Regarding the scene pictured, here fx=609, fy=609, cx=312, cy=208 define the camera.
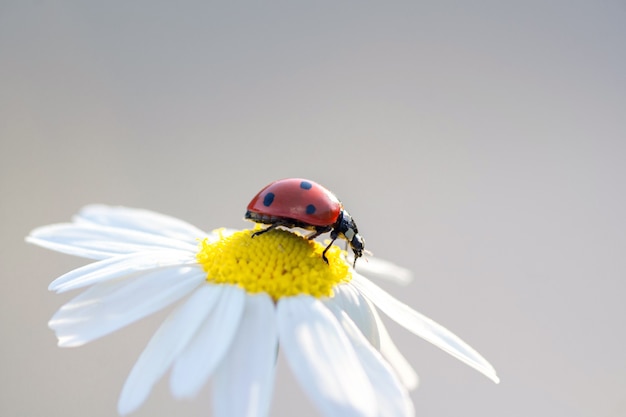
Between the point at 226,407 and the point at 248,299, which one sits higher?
the point at 248,299

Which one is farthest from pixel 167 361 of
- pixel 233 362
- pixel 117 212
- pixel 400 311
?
pixel 117 212

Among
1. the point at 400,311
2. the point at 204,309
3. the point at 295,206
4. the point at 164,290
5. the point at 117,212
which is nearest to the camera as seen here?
the point at 204,309

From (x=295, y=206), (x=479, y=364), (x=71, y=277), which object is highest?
(x=295, y=206)

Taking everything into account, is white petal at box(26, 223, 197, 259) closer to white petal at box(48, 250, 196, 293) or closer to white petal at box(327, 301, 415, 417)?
white petal at box(48, 250, 196, 293)

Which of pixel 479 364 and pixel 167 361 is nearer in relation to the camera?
pixel 167 361

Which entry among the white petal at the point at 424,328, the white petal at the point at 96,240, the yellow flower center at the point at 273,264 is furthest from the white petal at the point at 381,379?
the white petal at the point at 96,240

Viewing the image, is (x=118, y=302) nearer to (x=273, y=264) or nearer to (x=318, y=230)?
(x=273, y=264)

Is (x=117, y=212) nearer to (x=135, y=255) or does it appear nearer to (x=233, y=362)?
(x=135, y=255)
